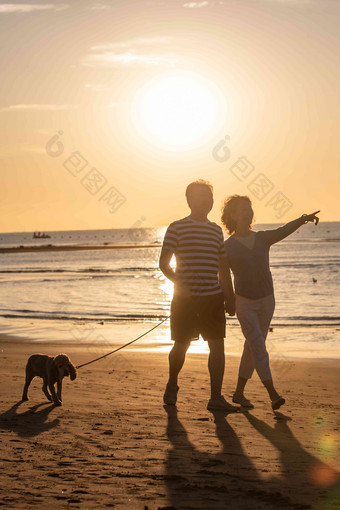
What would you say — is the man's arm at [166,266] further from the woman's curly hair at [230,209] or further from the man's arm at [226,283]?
the woman's curly hair at [230,209]

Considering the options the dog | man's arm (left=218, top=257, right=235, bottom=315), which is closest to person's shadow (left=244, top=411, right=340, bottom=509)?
man's arm (left=218, top=257, right=235, bottom=315)

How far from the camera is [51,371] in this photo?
6.34 metres

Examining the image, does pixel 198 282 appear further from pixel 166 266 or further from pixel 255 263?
pixel 255 263

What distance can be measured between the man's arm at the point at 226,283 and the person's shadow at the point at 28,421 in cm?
182

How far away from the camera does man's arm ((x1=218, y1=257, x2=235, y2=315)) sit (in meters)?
5.88

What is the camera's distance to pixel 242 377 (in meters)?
6.23

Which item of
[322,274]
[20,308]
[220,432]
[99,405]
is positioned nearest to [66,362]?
[99,405]

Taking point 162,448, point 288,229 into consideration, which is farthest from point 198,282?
point 162,448

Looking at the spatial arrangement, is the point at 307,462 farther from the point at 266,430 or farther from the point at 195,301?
the point at 195,301

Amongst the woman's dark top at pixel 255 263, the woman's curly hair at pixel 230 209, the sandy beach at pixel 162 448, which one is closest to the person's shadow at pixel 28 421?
the sandy beach at pixel 162 448

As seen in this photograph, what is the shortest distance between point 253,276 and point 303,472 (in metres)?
2.07

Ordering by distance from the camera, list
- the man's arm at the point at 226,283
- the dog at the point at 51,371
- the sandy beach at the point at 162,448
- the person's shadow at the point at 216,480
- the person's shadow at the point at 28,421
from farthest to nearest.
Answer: the dog at the point at 51,371 → the man's arm at the point at 226,283 → the person's shadow at the point at 28,421 → the sandy beach at the point at 162,448 → the person's shadow at the point at 216,480

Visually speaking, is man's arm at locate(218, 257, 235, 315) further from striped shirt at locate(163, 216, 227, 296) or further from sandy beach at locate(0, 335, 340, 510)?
sandy beach at locate(0, 335, 340, 510)

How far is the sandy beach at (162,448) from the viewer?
3699mm
